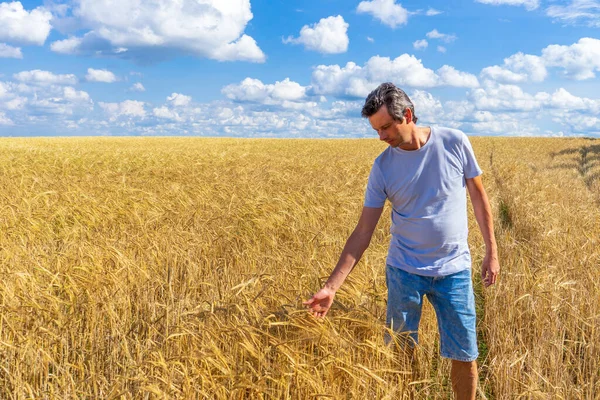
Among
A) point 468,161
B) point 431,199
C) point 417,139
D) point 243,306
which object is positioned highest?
point 417,139

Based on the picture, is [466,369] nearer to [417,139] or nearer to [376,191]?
[376,191]

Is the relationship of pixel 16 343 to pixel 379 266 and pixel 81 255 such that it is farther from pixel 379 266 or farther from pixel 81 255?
pixel 379 266

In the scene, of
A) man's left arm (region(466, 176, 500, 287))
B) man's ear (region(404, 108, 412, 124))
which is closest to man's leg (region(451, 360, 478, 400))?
man's left arm (region(466, 176, 500, 287))

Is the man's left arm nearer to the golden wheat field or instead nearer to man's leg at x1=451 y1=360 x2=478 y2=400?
man's leg at x1=451 y1=360 x2=478 y2=400

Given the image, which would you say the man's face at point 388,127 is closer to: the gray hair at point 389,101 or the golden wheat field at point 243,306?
the gray hair at point 389,101

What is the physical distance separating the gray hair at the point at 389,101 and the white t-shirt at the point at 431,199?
24 cm

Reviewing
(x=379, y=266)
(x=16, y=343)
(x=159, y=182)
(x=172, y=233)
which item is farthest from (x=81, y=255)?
(x=159, y=182)

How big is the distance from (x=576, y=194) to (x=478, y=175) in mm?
7664

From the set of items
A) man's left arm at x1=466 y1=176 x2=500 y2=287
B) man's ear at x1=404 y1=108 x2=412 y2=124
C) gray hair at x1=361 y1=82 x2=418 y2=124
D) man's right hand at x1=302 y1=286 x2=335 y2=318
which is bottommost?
man's right hand at x1=302 y1=286 x2=335 y2=318

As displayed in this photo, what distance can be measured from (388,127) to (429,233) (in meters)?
0.53

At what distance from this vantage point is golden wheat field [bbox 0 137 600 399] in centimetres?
212

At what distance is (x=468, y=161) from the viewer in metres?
2.29

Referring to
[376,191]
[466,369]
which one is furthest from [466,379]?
[376,191]

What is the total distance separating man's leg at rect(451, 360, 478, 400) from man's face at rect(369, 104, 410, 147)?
1110 millimetres
